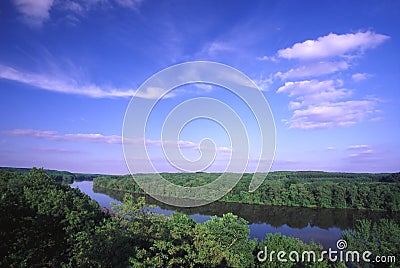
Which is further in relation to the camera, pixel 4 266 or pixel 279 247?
pixel 279 247

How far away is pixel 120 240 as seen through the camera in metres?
10.2

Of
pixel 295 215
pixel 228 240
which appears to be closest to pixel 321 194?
pixel 295 215

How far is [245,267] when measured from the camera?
14.6 meters

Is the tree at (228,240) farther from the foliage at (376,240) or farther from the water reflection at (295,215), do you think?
the water reflection at (295,215)

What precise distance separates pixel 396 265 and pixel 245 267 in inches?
291

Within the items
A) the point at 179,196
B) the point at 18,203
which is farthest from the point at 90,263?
the point at 179,196

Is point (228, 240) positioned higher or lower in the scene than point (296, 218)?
higher

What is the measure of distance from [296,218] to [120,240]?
1461 inches

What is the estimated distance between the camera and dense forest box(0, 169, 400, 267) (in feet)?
32.7

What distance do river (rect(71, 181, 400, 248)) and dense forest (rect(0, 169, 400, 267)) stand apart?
13301 millimetres

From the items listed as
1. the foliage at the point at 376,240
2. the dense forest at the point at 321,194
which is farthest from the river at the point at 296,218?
the foliage at the point at 376,240

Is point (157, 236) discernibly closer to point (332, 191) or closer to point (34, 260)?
point (34, 260)

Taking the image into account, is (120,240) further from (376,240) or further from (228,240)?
(376,240)

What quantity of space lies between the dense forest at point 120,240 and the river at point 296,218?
1330cm
